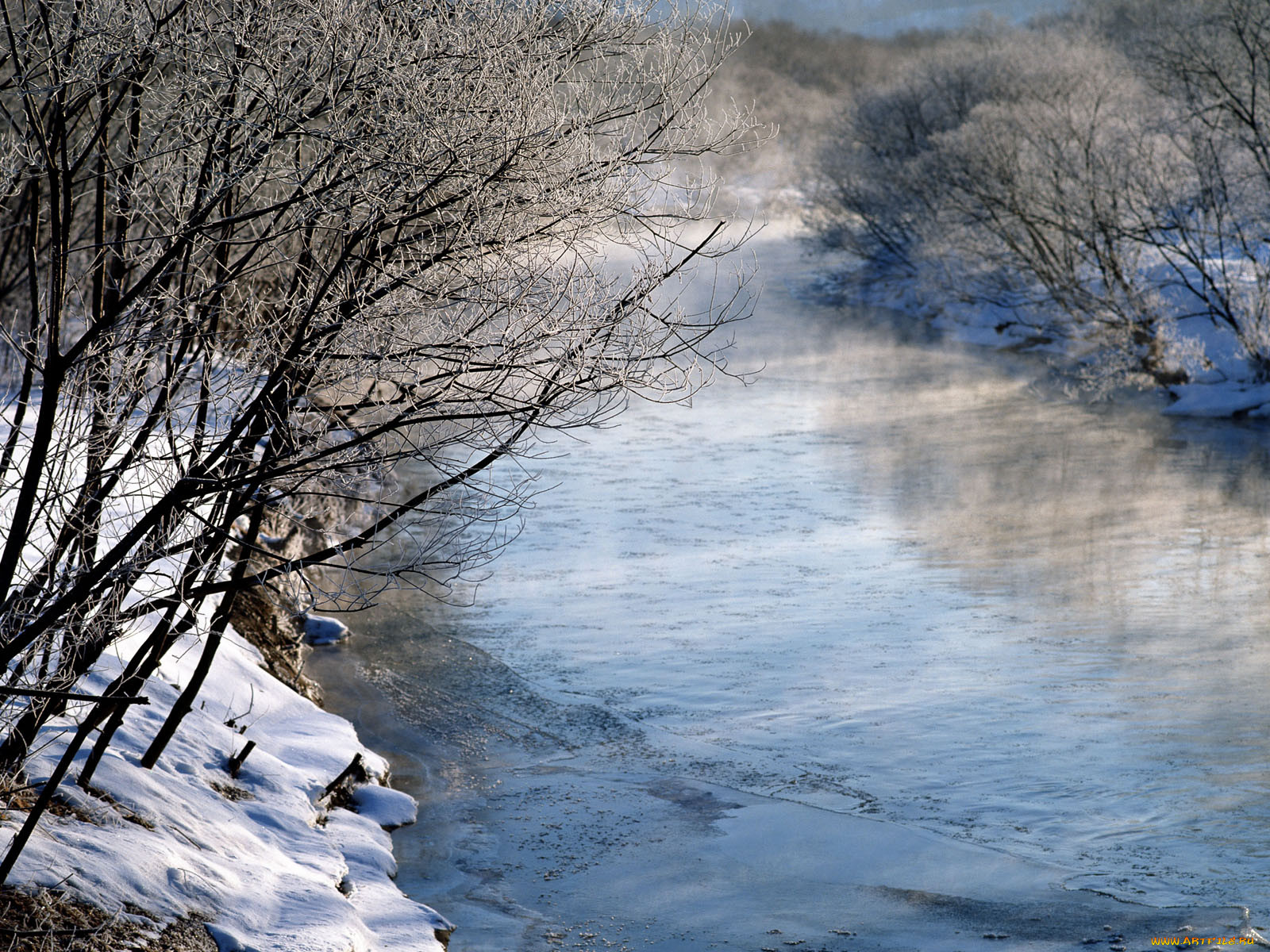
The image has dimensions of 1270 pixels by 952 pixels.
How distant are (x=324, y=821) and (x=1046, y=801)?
3.73m

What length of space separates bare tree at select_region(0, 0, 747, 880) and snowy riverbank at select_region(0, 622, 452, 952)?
32cm

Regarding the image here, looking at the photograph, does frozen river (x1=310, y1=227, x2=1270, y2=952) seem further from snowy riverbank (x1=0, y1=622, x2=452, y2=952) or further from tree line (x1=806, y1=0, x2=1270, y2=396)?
tree line (x1=806, y1=0, x2=1270, y2=396)

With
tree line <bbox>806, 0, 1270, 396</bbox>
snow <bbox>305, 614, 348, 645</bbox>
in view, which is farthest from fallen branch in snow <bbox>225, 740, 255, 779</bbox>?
tree line <bbox>806, 0, 1270, 396</bbox>

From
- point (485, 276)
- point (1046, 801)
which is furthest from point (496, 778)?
point (485, 276)

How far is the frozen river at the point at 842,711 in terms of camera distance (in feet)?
18.6

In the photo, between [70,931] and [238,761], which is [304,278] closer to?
[70,931]

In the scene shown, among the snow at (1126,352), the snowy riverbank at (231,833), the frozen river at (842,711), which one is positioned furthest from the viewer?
the snow at (1126,352)

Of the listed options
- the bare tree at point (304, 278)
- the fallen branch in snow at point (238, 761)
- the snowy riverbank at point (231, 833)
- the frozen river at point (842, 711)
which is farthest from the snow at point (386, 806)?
Answer: the bare tree at point (304, 278)

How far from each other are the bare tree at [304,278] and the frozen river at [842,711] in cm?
227

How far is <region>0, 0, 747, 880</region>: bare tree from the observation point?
3.91m

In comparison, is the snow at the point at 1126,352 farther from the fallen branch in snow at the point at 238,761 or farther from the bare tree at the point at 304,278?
the fallen branch in snow at the point at 238,761

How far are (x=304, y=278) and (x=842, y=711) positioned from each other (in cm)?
482

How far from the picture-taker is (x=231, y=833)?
494 centimetres

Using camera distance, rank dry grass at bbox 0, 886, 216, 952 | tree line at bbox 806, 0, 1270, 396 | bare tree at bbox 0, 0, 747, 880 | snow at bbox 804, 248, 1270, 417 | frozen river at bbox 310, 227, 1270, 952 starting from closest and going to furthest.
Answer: dry grass at bbox 0, 886, 216, 952, bare tree at bbox 0, 0, 747, 880, frozen river at bbox 310, 227, 1270, 952, snow at bbox 804, 248, 1270, 417, tree line at bbox 806, 0, 1270, 396
